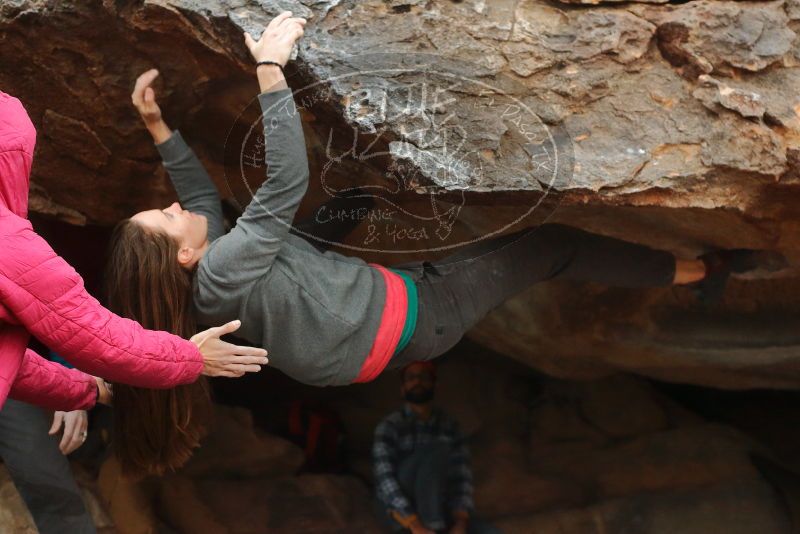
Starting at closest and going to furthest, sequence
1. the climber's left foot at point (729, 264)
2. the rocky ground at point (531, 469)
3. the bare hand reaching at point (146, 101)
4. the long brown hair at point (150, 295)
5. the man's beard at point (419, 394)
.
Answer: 1. the long brown hair at point (150, 295)
2. the bare hand reaching at point (146, 101)
3. the climber's left foot at point (729, 264)
4. the rocky ground at point (531, 469)
5. the man's beard at point (419, 394)

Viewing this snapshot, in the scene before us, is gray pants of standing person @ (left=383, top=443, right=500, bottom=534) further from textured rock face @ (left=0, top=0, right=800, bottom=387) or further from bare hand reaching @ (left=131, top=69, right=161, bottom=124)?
bare hand reaching @ (left=131, top=69, right=161, bottom=124)

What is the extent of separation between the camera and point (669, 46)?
5.50ft

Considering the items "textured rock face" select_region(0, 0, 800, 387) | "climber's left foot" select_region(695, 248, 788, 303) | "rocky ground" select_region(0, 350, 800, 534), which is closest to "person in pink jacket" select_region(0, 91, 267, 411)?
"textured rock face" select_region(0, 0, 800, 387)

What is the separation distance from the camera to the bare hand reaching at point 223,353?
155 centimetres

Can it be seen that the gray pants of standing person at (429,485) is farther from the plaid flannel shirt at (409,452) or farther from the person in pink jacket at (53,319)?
the person in pink jacket at (53,319)

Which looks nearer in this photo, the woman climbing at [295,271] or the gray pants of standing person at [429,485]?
the woman climbing at [295,271]

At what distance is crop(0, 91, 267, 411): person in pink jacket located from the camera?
4.19 ft

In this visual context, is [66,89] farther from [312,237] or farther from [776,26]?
[776,26]

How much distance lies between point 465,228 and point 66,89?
101 centimetres

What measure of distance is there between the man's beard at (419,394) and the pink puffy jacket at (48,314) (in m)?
1.67

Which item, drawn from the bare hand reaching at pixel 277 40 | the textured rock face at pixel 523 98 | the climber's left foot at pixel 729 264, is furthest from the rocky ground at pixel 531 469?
the bare hand reaching at pixel 277 40

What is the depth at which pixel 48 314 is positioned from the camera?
1.31 meters

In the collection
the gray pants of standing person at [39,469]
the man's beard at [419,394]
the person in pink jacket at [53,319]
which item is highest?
the person in pink jacket at [53,319]

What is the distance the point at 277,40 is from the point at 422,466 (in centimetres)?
190
